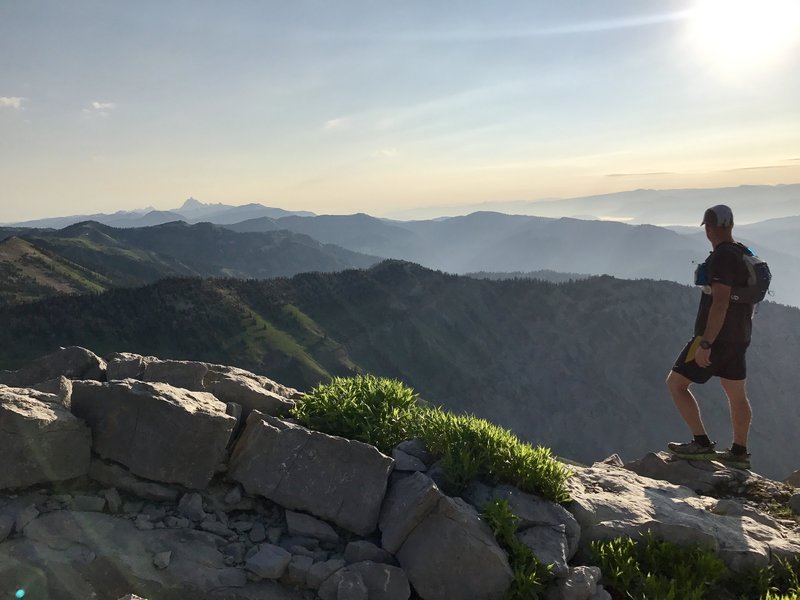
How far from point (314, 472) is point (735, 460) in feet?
27.9

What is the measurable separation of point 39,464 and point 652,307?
540 feet

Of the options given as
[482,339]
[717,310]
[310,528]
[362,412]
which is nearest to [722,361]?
[717,310]

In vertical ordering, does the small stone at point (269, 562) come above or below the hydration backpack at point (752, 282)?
below

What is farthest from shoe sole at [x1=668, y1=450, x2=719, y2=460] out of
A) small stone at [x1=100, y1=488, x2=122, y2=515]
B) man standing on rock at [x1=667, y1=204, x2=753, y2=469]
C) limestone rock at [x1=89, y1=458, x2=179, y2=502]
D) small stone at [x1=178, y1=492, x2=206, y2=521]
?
small stone at [x1=100, y1=488, x2=122, y2=515]

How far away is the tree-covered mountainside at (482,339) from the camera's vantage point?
318ft

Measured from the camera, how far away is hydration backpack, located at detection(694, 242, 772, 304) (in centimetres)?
832

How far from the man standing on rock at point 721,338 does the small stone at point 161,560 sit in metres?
8.46

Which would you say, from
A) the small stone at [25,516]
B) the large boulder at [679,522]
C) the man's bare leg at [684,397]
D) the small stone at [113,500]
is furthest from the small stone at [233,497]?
the man's bare leg at [684,397]

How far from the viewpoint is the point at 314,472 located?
656cm

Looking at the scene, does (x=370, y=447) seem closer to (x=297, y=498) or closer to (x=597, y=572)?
(x=297, y=498)

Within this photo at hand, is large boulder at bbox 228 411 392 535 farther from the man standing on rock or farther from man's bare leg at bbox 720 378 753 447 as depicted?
man's bare leg at bbox 720 378 753 447

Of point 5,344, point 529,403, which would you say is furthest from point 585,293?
point 5,344

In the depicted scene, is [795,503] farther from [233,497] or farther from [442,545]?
[233,497]

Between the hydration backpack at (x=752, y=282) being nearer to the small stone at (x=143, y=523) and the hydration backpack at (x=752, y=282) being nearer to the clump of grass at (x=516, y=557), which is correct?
the clump of grass at (x=516, y=557)
